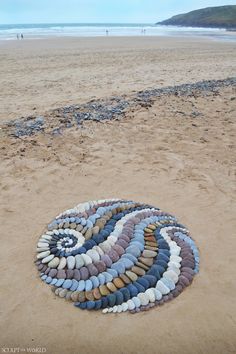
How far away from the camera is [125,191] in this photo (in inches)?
264

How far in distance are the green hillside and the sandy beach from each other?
80.1 m

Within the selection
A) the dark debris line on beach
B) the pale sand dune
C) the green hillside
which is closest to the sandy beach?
the pale sand dune

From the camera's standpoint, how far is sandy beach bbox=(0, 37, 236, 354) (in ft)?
12.6

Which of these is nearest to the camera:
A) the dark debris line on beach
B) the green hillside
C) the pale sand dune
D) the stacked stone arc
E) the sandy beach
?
the sandy beach

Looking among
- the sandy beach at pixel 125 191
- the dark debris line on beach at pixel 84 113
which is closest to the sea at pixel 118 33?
the dark debris line on beach at pixel 84 113

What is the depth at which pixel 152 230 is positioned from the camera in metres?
5.35

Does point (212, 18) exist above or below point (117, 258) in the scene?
above

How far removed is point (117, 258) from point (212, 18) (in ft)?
348

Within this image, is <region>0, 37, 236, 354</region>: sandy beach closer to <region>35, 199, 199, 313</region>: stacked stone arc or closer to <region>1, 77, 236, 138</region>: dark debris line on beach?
<region>35, 199, 199, 313</region>: stacked stone arc

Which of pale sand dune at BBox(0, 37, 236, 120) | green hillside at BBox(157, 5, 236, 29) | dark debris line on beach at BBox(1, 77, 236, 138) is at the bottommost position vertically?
dark debris line on beach at BBox(1, 77, 236, 138)

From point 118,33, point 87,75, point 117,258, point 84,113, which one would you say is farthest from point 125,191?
point 118,33

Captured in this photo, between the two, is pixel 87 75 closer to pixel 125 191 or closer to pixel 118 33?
pixel 125 191

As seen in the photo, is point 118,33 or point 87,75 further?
point 118,33

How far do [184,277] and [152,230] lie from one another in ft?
Answer: 3.39
